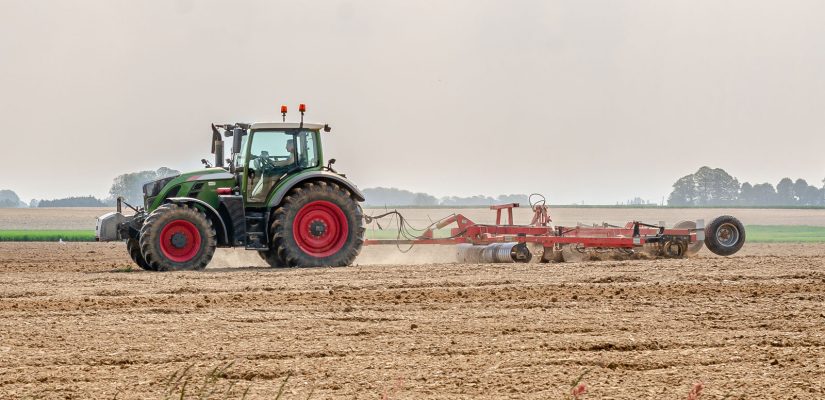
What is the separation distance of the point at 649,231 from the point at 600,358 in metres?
11.3

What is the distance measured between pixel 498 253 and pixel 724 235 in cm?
486

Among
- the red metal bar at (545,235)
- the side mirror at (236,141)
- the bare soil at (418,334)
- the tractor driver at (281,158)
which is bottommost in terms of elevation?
the bare soil at (418,334)

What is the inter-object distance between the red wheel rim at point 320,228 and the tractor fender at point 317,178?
37 cm

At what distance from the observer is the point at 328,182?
682 inches

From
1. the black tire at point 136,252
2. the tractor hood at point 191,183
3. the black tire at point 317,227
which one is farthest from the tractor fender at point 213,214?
the black tire at point 136,252

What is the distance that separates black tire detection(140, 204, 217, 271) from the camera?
16.1m

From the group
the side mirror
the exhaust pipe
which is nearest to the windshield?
the side mirror

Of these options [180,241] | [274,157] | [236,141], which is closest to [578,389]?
[180,241]

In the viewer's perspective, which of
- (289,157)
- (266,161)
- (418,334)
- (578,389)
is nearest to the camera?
(578,389)

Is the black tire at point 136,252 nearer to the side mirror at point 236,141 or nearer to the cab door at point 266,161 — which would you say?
the cab door at point 266,161

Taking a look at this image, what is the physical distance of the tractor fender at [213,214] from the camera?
1645 centimetres

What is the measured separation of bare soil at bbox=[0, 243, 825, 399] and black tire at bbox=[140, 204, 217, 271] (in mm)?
674

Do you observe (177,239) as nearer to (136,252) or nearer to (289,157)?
(136,252)

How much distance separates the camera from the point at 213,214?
16641 mm
